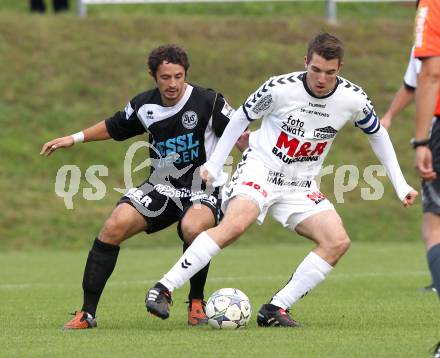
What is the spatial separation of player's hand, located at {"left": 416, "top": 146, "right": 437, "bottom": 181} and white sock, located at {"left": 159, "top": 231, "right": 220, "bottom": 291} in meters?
2.21

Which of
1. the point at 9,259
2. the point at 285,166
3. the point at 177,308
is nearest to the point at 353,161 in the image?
the point at 9,259

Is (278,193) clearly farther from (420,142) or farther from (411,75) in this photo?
(420,142)

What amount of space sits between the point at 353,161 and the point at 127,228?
13.9m

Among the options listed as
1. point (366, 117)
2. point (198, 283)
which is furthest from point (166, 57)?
point (198, 283)

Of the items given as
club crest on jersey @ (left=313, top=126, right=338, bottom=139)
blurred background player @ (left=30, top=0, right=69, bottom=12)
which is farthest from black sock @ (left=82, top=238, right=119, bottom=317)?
blurred background player @ (left=30, top=0, right=69, bottom=12)

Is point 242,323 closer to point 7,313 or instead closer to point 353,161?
point 7,313

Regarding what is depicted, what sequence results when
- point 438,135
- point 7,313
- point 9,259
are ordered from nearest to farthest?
point 438,135
point 7,313
point 9,259

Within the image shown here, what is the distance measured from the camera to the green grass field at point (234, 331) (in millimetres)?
6535

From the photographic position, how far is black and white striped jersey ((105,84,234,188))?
8.19 m

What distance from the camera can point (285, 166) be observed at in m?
7.89

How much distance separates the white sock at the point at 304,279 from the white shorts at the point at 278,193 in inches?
12.4

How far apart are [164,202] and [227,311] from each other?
981mm

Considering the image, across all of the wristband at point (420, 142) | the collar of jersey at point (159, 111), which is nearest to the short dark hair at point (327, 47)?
the collar of jersey at point (159, 111)

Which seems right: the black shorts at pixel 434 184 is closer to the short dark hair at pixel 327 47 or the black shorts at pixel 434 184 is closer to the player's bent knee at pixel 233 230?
the short dark hair at pixel 327 47
